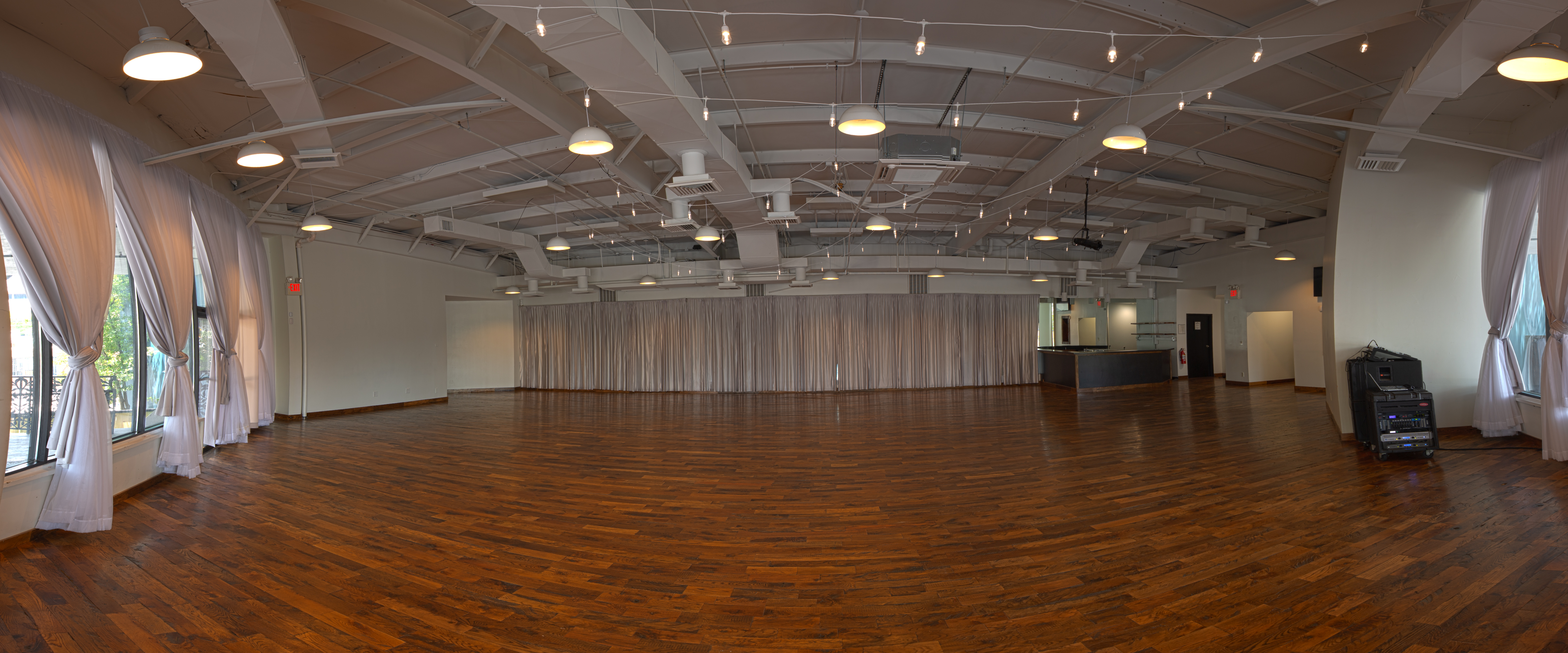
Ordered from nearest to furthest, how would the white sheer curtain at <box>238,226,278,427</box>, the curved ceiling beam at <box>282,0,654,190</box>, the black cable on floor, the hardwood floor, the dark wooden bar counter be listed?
1. the hardwood floor
2. the curved ceiling beam at <box>282,0,654,190</box>
3. the black cable on floor
4. the white sheer curtain at <box>238,226,278,427</box>
5. the dark wooden bar counter

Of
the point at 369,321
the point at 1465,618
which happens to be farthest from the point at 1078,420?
the point at 369,321

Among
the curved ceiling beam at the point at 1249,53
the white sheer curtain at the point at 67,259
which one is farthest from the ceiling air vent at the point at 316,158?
the curved ceiling beam at the point at 1249,53

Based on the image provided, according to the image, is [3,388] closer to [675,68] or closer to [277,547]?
[277,547]

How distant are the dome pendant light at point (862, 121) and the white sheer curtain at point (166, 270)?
643 centimetres

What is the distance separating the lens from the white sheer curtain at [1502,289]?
646cm

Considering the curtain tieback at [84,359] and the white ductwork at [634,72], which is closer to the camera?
the white ductwork at [634,72]

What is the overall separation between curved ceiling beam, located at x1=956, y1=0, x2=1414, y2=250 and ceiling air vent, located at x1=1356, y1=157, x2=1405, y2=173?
6.66 ft

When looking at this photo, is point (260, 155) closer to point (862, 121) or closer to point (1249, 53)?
point (862, 121)

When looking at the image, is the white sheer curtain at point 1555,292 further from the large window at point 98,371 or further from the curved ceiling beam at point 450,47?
the large window at point 98,371

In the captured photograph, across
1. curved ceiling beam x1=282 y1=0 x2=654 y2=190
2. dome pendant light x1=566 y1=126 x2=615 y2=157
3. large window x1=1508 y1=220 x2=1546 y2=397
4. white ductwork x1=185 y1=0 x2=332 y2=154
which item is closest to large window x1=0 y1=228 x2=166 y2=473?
white ductwork x1=185 y1=0 x2=332 y2=154

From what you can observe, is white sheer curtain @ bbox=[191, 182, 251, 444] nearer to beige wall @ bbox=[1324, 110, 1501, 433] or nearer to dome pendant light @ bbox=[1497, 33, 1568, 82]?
dome pendant light @ bbox=[1497, 33, 1568, 82]

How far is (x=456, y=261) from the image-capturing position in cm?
1480

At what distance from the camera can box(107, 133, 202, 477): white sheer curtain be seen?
225 inches

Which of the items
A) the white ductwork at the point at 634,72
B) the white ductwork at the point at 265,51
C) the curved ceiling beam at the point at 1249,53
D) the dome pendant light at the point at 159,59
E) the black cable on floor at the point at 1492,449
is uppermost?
the curved ceiling beam at the point at 1249,53
